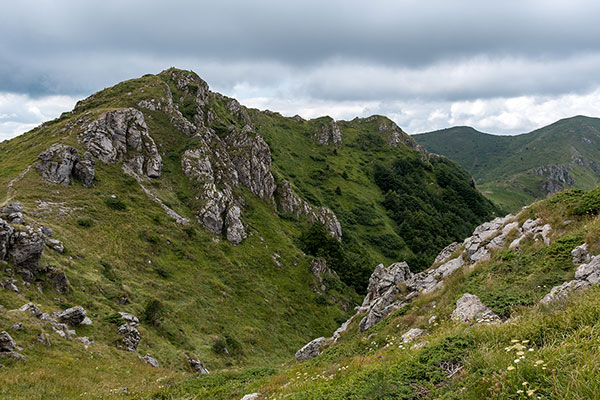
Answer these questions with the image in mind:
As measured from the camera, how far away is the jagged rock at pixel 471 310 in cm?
990

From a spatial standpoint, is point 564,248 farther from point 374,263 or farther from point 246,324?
point 374,263

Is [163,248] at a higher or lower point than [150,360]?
higher

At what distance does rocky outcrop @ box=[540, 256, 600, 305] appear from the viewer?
8699 mm

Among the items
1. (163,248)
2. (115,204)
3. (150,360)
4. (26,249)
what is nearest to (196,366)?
(150,360)

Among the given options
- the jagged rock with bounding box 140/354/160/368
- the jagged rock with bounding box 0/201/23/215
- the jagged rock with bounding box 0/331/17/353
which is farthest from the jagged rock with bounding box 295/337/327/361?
the jagged rock with bounding box 0/201/23/215

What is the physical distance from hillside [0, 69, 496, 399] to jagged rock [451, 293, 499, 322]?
9.68 metres

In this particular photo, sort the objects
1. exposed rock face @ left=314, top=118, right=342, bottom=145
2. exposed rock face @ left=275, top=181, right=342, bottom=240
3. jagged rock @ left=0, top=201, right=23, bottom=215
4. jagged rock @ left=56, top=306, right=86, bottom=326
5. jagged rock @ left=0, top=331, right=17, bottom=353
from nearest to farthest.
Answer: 1. jagged rock @ left=0, top=331, right=17, bottom=353
2. jagged rock @ left=56, top=306, right=86, bottom=326
3. jagged rock @ left=0, top=201, right=23, bottom=215
4. exposed rock face @ left=275, top=181, right=342, bottom=240
5. exposed rock face @ left=314, top=118, right=342, bottom=145

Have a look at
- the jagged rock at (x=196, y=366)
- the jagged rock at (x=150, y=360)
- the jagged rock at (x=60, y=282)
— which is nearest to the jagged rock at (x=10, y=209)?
the jagged rock at (x=60, y=282)

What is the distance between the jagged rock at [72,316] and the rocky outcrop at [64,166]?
30.4m

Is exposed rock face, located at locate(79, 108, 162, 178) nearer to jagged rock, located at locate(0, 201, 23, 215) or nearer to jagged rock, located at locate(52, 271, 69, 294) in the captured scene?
jagged rock, located at locate(0, 201, 23, 215)

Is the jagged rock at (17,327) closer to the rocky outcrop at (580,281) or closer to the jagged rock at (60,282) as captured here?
the jagged rock at (60,282)

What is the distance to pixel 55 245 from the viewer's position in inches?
1222

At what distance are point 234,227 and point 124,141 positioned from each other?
2743cm

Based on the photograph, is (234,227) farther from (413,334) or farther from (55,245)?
(413,334)
